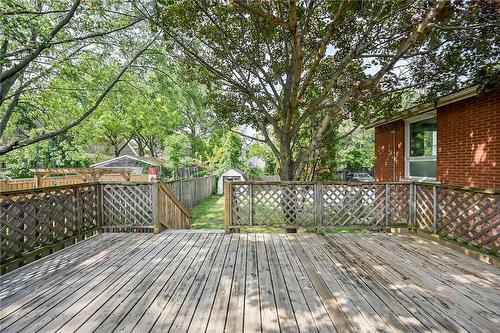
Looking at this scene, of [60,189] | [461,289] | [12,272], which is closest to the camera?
[461,289]

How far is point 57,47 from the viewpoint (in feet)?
21.7

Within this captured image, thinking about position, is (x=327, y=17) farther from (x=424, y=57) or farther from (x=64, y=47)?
(x=64, y=47)

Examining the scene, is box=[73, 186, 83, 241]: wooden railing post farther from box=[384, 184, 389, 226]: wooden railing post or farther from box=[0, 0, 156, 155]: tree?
box=[384, 184, 389, 226]: wooden railing post

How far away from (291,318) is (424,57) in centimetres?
648

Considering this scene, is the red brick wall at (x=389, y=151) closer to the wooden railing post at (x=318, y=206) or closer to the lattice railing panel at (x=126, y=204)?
the wooden railing post at (x=318, y=206)

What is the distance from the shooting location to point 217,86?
23.2 feet

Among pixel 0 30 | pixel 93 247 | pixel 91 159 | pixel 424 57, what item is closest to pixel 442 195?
pixel 424 57

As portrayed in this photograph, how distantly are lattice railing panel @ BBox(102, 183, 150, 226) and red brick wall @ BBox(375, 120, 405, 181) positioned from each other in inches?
267

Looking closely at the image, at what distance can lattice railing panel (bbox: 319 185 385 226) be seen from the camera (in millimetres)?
5316

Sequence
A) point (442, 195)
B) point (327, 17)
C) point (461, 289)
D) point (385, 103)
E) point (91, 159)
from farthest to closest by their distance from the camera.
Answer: point (91, 159), point (385, 103), point (327, 17), point (442, 195), point (461, 289)

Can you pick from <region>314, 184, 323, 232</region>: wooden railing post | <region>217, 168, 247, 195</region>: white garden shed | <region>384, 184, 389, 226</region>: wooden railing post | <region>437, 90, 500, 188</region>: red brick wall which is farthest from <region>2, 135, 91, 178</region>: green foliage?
<region>437, 90, 500, 188</region>: red brick wall

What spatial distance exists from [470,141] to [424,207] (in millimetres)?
1593

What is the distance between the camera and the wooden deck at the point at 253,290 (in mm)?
2207

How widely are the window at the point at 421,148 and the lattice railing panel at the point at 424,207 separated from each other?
1.48 meters
